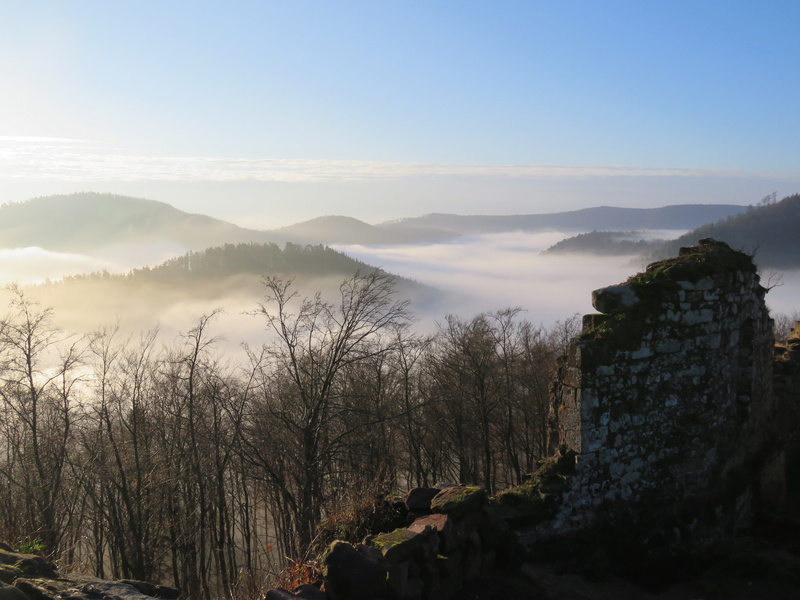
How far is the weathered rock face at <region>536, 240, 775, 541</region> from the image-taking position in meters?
6.83

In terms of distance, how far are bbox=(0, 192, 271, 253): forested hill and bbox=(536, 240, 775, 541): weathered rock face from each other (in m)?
176

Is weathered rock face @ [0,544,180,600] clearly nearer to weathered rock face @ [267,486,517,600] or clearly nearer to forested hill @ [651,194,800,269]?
→ weathered rock face @ [267,486,517,600]

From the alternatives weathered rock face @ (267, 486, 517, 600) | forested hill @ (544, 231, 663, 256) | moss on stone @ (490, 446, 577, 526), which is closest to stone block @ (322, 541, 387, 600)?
weathered rock face @ (267, 486, 517, 600)

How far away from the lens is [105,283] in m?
119

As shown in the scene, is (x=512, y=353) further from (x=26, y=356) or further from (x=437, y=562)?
(x=437, y=562)

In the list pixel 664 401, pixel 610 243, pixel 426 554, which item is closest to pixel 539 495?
pixel 664 401

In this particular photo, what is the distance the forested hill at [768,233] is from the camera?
95.4m

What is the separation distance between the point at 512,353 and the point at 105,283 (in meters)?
112

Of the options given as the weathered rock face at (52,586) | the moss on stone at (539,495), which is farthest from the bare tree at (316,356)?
the weathered rock face at (52,586)

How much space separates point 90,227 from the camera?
191 m

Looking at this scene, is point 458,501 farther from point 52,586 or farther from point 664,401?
point 52,586

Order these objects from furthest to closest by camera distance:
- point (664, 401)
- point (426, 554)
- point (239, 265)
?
point (239, 265)
point (664, 401)
point (426, 554)

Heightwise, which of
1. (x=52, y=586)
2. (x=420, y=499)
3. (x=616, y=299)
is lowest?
(x=420, y=499)

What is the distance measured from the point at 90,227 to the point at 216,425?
202564 millimetres
